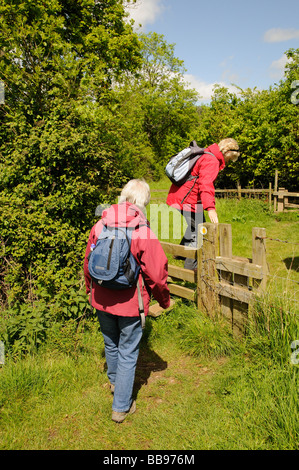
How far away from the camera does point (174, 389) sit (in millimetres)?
3148

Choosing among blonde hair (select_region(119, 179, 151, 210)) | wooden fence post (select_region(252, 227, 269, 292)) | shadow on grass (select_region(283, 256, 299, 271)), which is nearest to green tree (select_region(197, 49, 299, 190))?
shadow on grass (select_region(283, 256, 299, 271))

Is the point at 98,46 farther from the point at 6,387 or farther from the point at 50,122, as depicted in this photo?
the point at 6,387

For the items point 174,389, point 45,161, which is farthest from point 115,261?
point 45,161

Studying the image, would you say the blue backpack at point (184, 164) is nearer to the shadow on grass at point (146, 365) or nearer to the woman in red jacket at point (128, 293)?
the woman in red jacket at point (128, 293)

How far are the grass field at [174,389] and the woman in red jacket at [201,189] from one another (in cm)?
104

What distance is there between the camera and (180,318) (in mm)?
4094

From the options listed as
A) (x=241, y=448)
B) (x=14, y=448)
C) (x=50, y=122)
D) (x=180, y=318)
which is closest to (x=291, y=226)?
(x=180, y=318)

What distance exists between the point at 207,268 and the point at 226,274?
0.23 m

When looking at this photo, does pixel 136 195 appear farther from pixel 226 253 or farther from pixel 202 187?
pixel 226 253

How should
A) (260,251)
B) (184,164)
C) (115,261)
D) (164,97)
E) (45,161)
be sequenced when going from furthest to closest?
(164,97)
(45,161)
(184,164)
(260,251)
(115,261)

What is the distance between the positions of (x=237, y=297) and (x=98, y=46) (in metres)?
12.0

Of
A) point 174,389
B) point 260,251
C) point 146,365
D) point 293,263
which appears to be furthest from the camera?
point 293,263

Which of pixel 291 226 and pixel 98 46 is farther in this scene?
pixel 98 46

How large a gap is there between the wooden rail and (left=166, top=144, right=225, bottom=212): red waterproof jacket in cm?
35
